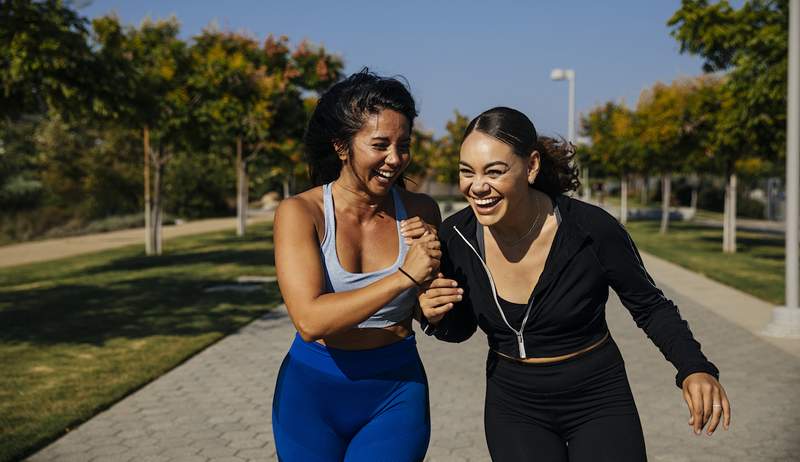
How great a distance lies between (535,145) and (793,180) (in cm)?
700

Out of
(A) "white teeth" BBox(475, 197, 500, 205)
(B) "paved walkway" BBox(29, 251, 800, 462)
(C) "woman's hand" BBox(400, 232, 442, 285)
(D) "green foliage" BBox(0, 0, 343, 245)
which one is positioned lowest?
(B) "paved walkway" BBox(29, 251, 800, 462)

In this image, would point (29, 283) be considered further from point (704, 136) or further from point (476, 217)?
point (704, 136)

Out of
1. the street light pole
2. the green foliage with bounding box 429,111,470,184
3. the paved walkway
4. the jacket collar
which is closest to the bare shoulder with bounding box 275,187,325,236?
the jacket collar

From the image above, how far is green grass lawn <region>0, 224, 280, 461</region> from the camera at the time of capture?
236 inches

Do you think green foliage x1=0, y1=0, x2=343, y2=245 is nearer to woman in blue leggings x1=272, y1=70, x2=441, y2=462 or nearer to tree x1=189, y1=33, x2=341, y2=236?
tree x1=189, y1=33, x2=341, y2=236

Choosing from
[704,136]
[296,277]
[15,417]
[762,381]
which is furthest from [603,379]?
[704,136]

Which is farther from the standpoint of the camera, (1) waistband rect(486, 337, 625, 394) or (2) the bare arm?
(1) waistband rect(486, 337, 625, 394)

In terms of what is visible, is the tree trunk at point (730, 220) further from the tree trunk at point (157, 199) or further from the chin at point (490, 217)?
the chin at point (490, 217)

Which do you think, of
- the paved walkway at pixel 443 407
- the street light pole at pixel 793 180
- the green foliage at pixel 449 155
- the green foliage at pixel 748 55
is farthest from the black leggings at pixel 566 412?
the green foliage at pixel 449 155

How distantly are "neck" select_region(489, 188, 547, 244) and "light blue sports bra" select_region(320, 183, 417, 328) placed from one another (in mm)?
331

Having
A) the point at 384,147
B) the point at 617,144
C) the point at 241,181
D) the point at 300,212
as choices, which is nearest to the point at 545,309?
the point at 384,147

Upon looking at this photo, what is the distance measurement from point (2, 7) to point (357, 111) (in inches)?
337

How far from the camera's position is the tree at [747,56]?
12.8m

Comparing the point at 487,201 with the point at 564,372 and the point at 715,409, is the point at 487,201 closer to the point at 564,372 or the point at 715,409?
the point at 564,372
